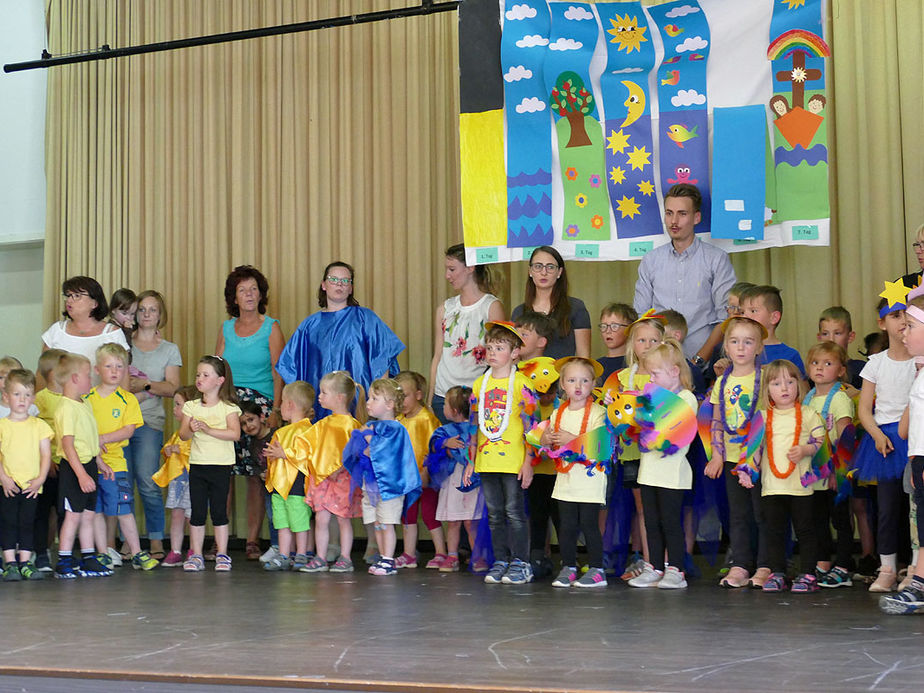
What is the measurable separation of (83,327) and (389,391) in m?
1.99

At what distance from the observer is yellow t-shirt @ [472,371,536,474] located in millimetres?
4855

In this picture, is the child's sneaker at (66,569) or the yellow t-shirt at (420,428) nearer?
the child's sneaker at (66,569)

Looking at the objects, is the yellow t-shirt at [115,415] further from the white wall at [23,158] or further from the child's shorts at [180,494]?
the white wall at [23,158]

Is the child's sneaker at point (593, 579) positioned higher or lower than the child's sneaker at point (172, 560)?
higher

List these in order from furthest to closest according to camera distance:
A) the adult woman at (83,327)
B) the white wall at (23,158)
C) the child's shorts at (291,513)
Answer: the white wall at (23,158) < the adult woman at (83,327) < the child's shorts at (291,513)

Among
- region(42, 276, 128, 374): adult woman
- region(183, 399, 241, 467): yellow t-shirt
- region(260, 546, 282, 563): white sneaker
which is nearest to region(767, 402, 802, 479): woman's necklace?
region(260, 546, 282, 563): white sneaker

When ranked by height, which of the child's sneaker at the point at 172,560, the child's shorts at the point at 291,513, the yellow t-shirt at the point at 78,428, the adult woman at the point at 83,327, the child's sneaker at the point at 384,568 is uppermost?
the adult woman at the point at 83,327

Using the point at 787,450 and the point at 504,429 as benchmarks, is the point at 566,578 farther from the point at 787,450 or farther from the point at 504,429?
the point at 787,450

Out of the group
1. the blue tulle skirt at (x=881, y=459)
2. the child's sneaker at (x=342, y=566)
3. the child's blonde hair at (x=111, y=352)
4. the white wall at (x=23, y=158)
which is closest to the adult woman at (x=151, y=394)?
the child's blonde hair at (x=111, y=352)

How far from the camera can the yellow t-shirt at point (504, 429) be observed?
15.9ft

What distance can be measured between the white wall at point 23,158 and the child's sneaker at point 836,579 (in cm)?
560

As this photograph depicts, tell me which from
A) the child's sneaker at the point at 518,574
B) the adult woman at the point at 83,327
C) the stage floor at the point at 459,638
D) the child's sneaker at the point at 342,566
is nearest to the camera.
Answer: the stage floor at the point at 459,638

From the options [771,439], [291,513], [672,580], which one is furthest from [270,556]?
[771,439]

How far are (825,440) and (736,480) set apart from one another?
40 centimetres
